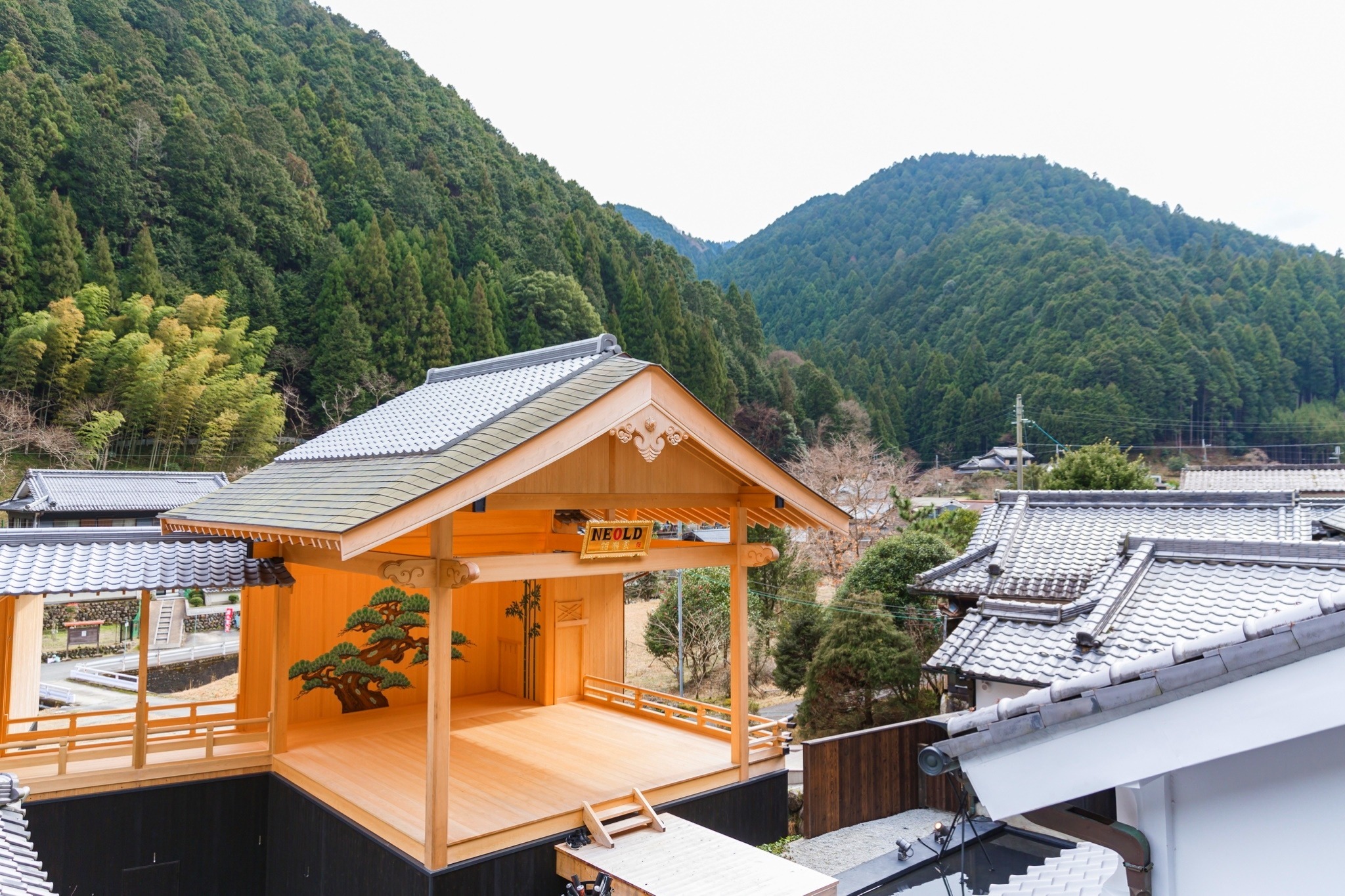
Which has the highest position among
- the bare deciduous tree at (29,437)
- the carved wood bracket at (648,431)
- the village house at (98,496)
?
the bare deciduous tree at (29,437)

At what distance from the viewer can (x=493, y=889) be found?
555cm

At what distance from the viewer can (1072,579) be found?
9.23 m

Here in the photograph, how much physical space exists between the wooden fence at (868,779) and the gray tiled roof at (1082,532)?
198 centimetres

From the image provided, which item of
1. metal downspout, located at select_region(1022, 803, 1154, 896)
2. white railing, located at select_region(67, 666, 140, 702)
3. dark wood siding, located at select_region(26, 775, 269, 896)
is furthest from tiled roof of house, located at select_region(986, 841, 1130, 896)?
white railing, located at select_region(67, 666, 140, 702)

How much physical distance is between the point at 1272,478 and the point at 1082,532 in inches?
584

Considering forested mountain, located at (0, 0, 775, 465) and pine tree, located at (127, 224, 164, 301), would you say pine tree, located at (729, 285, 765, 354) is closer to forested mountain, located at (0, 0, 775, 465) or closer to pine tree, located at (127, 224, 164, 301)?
forested mountain, located at (0, 0, 775, 465)

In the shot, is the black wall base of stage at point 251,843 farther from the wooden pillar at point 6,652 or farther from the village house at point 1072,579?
the village house at point 1072,579

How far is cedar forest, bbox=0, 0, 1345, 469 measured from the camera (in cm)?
2461

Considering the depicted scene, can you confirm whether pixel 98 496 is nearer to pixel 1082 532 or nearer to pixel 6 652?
pixel 6 652

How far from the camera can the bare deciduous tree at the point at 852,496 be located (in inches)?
888

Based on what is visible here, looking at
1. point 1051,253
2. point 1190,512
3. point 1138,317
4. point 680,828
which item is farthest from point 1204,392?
point 680,828

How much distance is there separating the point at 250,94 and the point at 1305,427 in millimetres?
56865

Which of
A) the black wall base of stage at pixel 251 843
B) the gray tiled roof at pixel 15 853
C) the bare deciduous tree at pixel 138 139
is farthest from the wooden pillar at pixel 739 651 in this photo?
the bare deciduous tree at pixel 138 139

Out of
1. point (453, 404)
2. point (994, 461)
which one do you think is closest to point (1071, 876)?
point (453, 404)
